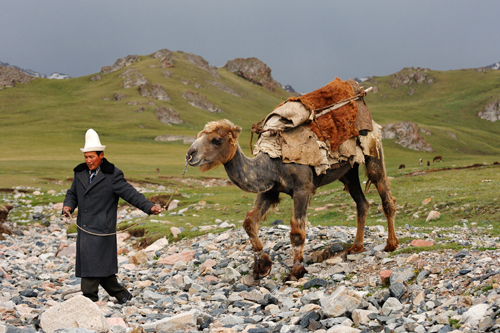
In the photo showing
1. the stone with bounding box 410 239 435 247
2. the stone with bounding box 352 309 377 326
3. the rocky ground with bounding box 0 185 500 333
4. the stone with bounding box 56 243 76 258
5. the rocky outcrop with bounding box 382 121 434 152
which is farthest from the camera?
the rocky outcrop with bounding box 382 121 434 152

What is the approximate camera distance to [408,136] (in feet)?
351

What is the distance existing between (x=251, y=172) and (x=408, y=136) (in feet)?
350

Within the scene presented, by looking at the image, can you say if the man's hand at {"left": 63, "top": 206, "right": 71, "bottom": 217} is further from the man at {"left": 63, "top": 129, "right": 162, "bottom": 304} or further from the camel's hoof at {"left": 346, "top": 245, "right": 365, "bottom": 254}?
the camel's hoof at {"left": 346, "top": 245, "right": 365, "bottom": 254}

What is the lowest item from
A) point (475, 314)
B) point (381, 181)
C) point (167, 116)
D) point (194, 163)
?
point (475, 314)

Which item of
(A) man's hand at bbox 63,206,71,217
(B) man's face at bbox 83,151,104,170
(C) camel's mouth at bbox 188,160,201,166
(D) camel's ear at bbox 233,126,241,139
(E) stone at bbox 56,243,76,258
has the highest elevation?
(D) camel's ear at bbox 233,126,241,139

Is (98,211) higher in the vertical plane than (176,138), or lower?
lower

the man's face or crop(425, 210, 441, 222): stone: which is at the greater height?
the man's face

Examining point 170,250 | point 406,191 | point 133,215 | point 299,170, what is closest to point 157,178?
point 133,215

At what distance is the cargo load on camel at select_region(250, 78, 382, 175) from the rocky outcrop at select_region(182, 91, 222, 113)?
162290 mm

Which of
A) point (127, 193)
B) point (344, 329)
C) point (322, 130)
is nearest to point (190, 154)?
point (127, 193)

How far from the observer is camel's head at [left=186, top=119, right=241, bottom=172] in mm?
7664

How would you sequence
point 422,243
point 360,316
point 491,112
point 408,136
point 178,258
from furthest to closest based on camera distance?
point 491,112, point 408,136, point 178,258, point 422,243, point 360,316

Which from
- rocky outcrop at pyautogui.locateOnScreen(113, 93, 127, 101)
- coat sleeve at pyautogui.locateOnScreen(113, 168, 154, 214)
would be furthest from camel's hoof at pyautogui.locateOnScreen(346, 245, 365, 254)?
rocky outcrop at pyautogui.locateOnScreen(113, 93, 127, 101)

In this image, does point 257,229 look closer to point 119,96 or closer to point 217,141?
point 217,141
